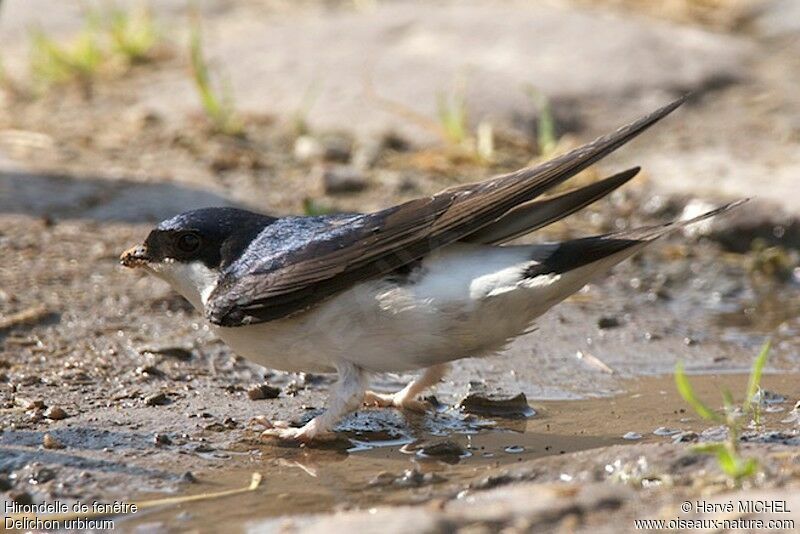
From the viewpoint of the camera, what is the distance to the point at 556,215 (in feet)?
14.3

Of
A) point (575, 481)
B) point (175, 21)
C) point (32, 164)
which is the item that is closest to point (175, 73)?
point (175, 21)

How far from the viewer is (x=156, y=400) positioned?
14.7 ft

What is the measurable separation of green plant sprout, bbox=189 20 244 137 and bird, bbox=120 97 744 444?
287 cm

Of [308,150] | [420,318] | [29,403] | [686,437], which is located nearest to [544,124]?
[308,150]

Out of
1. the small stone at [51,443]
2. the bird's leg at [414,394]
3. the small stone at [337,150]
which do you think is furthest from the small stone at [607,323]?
the small stone at [51,443]

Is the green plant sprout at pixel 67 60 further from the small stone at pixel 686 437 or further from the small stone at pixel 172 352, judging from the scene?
the small stone at pixel 686 437

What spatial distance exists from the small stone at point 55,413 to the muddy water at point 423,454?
57 cm

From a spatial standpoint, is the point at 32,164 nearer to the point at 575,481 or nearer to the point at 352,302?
the point at 352,302

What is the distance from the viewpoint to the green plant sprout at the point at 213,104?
711cm

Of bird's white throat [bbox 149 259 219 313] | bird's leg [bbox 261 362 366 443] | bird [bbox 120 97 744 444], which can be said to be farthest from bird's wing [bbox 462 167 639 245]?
bird's white throat [bbox 149 259 219 313]

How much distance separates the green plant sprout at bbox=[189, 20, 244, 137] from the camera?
7113mm

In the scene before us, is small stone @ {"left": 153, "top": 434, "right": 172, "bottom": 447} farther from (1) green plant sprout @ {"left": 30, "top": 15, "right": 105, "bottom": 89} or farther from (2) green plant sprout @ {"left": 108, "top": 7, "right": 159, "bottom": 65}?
(2) green plant sprout @ {"left": 108, "top": 7, "right": 159, "bottom": 65}

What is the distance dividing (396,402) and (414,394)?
7 centimetres

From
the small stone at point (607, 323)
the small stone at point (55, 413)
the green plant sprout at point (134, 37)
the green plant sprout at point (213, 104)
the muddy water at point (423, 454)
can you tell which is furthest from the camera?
the green plant sprout at point (134, 37)
